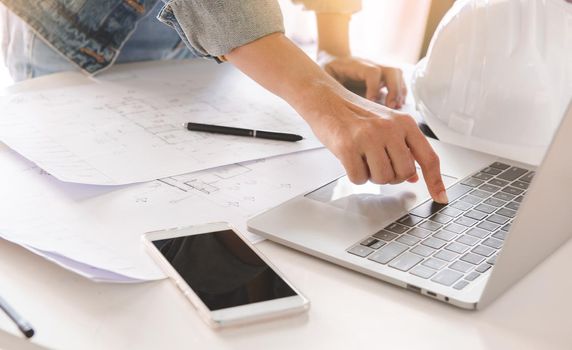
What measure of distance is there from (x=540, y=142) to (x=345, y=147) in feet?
0.91

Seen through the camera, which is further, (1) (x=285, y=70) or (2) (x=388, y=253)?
(1) (x=285, y=70)

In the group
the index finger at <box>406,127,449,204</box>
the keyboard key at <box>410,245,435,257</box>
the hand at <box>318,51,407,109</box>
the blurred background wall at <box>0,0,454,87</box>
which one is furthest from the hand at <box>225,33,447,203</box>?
the blurred background wall at <box>0,0,454,87</box>

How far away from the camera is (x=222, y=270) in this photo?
0.56m

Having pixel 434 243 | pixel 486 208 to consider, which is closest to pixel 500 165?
pixel 486 208

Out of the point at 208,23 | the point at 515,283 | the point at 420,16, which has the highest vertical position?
the point at 208,23

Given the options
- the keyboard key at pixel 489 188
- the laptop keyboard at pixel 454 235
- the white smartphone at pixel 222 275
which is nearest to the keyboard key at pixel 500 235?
the laptop keyboard at pixel 454 235

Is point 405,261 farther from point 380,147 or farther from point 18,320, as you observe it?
point 18,320

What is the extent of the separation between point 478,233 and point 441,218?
0.04 meters

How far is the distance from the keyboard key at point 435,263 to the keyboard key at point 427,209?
0.09m

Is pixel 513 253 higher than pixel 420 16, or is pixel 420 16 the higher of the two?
pixel 513 253

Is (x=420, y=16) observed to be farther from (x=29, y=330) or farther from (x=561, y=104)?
(x=29, y=330)

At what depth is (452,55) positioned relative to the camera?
88cm

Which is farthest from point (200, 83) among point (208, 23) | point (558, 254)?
point (558, 254)

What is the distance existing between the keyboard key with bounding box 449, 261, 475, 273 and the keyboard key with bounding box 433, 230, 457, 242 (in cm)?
4
